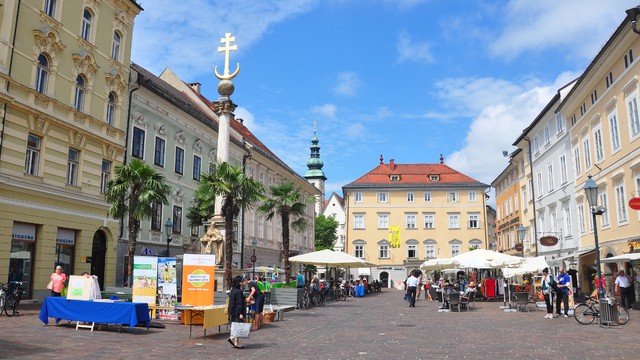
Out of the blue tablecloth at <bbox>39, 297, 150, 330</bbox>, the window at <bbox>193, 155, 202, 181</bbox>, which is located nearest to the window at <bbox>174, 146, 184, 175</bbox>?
the window at <bbox>193, 155, 202, 181</bbox>

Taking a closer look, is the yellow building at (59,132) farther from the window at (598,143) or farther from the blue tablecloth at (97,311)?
the window at (598,143)

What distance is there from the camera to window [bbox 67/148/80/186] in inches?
917

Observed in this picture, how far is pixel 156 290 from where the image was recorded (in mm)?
16625

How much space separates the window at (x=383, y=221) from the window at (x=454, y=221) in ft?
27.7

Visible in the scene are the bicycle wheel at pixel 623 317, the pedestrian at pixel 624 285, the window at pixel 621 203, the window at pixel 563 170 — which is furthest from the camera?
→ the window at pixel 563 170

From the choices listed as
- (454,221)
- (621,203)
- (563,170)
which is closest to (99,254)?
(621,203)

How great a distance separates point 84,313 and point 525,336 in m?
11.1

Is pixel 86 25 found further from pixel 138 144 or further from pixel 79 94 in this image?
pixel 138 144

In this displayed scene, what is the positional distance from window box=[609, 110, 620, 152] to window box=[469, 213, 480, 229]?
4784 centimetres

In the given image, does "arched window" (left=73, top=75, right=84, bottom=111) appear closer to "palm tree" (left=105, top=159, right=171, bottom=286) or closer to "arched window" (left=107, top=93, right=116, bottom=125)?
"arched window" (left=107, top=93, right=116, bottom=125)

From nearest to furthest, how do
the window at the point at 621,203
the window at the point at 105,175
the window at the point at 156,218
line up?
the window at the point at 621,203 → the window at the point at 105,175 → the window at the point at 156,218

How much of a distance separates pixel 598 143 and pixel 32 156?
2612 cm

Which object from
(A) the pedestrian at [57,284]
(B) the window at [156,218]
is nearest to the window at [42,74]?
(A) the pedestrian at [57,284]

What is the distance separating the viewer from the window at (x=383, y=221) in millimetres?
71688
